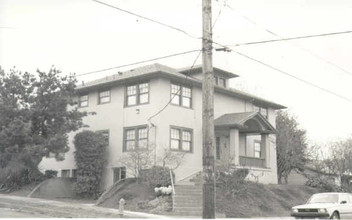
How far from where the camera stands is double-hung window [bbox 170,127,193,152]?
95.3 ft

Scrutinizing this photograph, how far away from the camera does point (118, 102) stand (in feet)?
102

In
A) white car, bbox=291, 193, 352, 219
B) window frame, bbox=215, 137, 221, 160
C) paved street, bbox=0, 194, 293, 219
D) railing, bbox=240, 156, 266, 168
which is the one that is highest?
window frame, bbox=215, 137, 221, 160

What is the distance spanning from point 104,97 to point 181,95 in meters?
5.73

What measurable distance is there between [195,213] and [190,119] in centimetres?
932

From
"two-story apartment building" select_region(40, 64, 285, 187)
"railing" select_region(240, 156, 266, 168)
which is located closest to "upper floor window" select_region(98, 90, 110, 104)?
"two-story apartment building" select_region(40, 64, 285, 187)

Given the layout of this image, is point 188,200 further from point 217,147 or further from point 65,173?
point 65,173

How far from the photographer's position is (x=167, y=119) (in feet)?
94.2

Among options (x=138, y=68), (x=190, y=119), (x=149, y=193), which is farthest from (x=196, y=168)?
(x=138, y=68)

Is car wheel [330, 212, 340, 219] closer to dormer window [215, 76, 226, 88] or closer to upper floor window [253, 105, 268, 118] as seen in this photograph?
dormer window [215, 76, 226, 88]

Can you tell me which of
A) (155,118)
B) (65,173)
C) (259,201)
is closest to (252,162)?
(259,201)

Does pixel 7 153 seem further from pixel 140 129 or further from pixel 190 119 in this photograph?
pixel 190 119

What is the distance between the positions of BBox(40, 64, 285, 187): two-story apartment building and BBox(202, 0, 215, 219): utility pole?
12.9 metres

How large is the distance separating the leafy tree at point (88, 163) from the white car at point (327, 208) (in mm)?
14480

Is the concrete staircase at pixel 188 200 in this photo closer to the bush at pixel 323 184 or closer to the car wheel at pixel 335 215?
the car wheel at pixel 335 215
